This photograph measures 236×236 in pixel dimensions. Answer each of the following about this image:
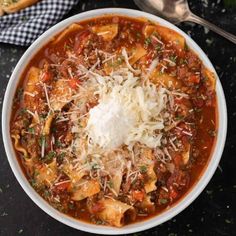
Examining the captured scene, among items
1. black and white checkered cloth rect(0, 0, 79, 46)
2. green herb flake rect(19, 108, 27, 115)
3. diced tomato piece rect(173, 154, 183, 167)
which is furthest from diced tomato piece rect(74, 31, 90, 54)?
diced tomato piece rect(173, 154, 183, 167)

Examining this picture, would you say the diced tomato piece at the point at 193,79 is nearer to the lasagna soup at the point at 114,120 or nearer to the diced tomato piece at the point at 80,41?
the lasagna soup at the point at 114,120

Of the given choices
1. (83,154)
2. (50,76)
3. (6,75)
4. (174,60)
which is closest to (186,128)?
(174,60)

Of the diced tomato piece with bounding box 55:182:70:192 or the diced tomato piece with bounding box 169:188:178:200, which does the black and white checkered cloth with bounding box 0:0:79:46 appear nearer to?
the diced tomato piece with bounding box 55:182:70:192

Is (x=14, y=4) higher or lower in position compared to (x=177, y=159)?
higher

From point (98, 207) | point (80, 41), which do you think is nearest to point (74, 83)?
point (80, 41)

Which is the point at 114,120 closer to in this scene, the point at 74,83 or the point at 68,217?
the point at 74,83
